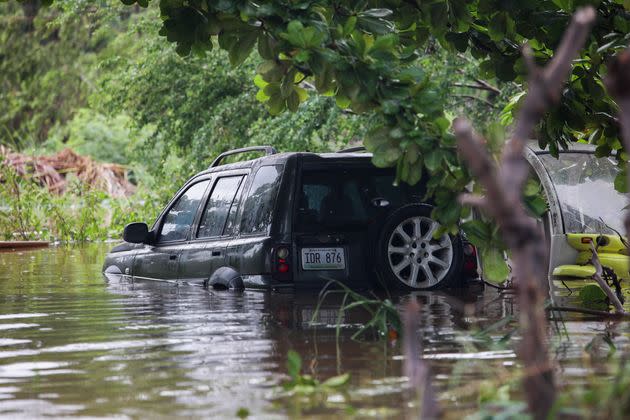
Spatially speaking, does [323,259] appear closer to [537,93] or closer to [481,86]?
[537,93]

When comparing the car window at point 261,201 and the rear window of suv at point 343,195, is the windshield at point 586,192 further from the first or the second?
the car window at point 261,201

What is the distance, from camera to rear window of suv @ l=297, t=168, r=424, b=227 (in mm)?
11023

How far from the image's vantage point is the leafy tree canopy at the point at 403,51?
744cm

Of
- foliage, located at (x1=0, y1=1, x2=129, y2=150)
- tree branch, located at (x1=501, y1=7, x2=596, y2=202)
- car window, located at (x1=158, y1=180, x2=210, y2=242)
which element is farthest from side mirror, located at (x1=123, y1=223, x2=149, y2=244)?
foliage, located at (x1=0, y1=1, x2=129, y2=150)

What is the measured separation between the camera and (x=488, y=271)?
7.62 m

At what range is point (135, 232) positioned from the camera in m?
13.1

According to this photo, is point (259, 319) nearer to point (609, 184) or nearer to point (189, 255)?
Answer: point (189, 255)

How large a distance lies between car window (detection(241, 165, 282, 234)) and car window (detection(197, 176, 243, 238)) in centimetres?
40

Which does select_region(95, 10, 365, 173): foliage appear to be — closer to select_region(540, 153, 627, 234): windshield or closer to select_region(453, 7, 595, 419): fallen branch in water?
select_region(540, 153, 627, 234): windshield

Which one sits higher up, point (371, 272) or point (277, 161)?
point (277, 161)

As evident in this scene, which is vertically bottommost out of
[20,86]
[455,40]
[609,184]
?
[609,184]

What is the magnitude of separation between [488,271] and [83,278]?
8.65 metres

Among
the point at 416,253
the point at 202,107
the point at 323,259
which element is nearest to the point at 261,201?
the point at 323,259

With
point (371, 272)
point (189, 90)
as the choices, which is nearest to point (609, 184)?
point (371, 272)
